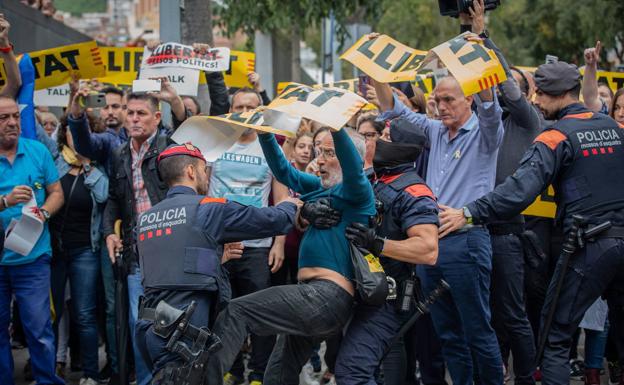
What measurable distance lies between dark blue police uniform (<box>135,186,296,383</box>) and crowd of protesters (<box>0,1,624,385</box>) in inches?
24.1

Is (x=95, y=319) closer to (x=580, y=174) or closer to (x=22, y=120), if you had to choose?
(x=22, y=120)

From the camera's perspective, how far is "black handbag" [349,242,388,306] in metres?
5.38

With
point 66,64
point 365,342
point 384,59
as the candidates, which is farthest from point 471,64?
point 66,64

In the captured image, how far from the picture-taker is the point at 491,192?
616cm

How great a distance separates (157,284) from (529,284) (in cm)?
362

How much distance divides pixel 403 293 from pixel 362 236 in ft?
1.87

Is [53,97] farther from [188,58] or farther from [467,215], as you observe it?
[467,215]

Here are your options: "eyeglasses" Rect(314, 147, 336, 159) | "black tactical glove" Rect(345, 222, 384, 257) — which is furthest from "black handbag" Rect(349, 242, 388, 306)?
"eyeglasses" Rect(314, 147, 336, 159)

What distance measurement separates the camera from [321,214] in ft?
18.1

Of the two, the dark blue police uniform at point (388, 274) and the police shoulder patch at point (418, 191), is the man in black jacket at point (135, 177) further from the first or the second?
the police shoulder patch at point (418, 191)

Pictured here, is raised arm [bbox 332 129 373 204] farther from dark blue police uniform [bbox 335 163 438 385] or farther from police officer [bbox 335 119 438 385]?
dark blue police uniform [bbox 335 163 438 385]

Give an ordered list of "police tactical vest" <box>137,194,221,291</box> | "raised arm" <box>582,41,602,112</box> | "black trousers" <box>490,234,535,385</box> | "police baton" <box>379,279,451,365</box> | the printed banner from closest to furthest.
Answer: "police tactical vest" <box>137,194,221,291</box> < the printed banner < "police baton" <box>379,279,451,365</box> < "black trousers" <box>490,234,535,385</box> < "raised arm" <box>582,41,602,112</box>

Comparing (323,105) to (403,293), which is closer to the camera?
(323,105)

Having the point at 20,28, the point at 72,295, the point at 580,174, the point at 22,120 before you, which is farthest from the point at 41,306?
the point at 20,28
